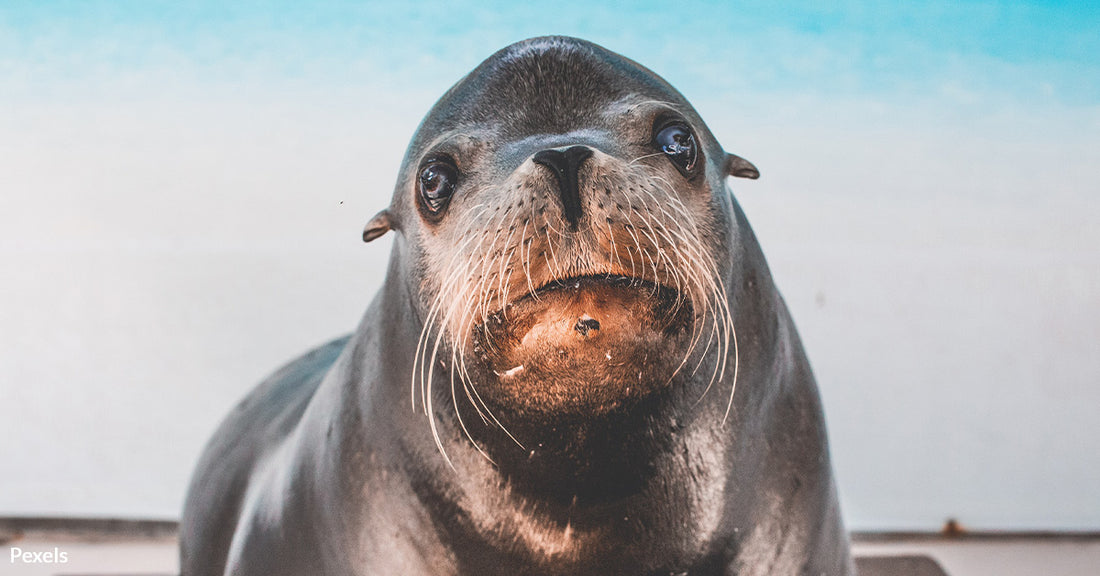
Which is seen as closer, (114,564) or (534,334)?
(534,334)

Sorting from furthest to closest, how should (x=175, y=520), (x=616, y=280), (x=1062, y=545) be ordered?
1. (x=175, y=520)
2. (x=1062, y=545)
3. (x=616, y=280)

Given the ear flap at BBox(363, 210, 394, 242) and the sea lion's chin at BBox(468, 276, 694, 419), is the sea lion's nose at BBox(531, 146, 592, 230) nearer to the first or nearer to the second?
the sea lion's chin at BBox(468, 276, 694, 419)

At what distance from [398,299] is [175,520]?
9.59ft

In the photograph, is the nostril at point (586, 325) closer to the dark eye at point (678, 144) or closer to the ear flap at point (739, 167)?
the dark eye at point (678, 144)

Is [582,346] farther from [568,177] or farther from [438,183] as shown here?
[438,183]

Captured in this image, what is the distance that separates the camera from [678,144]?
4.91 ft

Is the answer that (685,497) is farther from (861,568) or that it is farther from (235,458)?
(861,568)

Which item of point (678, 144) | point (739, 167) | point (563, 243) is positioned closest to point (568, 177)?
point (563, 243)

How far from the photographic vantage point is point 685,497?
156 centimetres

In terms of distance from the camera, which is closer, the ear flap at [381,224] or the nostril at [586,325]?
the nostril at [586,325]

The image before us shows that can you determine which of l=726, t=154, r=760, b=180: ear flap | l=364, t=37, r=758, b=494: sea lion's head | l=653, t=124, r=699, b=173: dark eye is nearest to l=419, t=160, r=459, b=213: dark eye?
l=364, t=37, r=758, b=494: sea lion's head

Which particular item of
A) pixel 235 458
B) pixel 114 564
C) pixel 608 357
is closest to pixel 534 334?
pixel 608 357

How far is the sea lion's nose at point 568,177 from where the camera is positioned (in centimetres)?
125

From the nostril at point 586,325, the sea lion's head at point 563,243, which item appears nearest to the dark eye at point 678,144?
the sea lion's head at point 563,243
